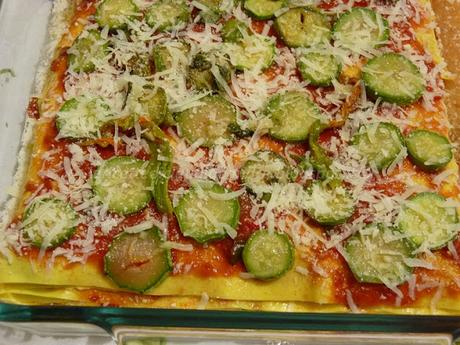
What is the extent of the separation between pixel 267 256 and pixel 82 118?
34.0 inches

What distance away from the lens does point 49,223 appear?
2.01 m

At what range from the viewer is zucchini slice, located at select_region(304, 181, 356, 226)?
2.01 m

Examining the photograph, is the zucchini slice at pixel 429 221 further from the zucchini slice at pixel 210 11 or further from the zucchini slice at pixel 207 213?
the zucchini slice at pixel 210 11

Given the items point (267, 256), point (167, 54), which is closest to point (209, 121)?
point (167, 54)

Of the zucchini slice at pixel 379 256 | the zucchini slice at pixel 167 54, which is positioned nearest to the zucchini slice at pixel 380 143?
the zucchini slice at pixel 379 256

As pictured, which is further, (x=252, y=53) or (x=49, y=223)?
(x=252, y=53)

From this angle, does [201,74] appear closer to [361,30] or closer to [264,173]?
[264,173]

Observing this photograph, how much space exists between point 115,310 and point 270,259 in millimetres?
527

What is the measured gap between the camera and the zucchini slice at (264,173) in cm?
209

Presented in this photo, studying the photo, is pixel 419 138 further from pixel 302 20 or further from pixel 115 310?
pixel 115 310

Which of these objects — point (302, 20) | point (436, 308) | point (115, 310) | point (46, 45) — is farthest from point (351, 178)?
point (46, 45)

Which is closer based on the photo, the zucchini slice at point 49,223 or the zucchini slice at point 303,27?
the zucchini slice at point 49,223

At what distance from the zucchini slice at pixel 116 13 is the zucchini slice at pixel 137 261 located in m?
0.98

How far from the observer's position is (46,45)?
287cm
